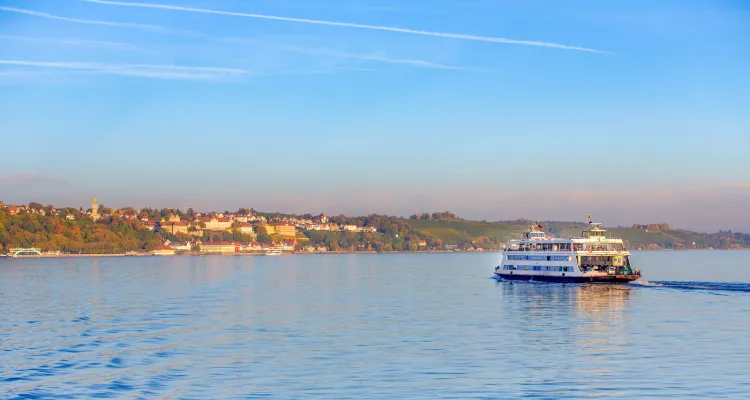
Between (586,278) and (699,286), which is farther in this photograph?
(586,278)

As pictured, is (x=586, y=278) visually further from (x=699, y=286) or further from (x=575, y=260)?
(x=699, y=286)

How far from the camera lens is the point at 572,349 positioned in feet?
148

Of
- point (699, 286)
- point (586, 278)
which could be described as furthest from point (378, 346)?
point (586, 278)

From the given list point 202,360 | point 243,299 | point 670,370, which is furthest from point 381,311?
point 670,370

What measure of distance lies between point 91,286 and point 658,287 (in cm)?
5910

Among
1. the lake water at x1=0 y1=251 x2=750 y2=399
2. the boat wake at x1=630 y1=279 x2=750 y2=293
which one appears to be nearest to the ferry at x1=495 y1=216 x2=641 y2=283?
the boat wake at x1=630 y1=279 x2=750 y2=293

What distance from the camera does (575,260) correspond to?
314ft

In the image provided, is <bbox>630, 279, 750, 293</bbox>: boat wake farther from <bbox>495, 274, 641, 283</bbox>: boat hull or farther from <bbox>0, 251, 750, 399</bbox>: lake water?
<bbox>0, 251, 750, 399</bbox>: lake water

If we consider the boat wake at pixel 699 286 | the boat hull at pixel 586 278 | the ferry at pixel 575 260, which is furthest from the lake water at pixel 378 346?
the ferry at pixel 575 260

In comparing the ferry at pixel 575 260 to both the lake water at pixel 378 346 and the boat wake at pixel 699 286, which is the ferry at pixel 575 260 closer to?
the boat wake at pixel 699 286

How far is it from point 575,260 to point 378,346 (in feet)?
178

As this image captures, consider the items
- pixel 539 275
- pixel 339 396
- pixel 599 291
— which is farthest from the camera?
pixel 539 275

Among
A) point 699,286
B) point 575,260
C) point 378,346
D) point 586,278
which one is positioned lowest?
point 378,346

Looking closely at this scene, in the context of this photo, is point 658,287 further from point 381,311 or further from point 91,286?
point 91,286
